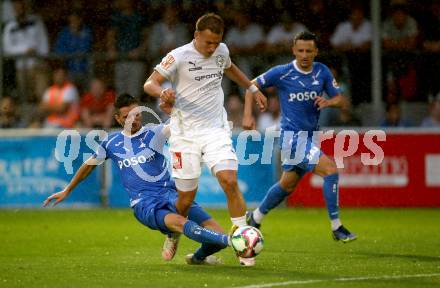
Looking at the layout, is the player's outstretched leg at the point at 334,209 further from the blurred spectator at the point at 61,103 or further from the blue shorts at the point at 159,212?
the blurred spectator at the point at 61,103

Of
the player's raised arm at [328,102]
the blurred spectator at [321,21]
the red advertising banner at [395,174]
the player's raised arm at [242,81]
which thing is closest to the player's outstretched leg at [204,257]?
the player's raised arm at [242,81]

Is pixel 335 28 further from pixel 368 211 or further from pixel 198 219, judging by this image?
pixel 198 219

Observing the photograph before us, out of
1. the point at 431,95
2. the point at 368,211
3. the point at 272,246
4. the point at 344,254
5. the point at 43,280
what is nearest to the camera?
the point at 43,280

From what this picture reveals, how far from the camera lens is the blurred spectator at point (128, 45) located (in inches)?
719

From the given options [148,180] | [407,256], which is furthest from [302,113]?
[148,180]

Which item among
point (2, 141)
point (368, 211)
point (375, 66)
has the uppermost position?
point (375, 66)

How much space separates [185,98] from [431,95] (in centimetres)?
931

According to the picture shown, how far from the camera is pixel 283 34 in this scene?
714 inches

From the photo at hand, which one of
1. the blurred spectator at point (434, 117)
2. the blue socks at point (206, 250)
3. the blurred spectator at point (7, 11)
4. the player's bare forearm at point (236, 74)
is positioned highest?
the blurred spectator at point (7, 11)

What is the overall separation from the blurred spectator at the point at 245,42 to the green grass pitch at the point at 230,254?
3.21 meters

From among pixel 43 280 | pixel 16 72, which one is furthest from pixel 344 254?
pixel 16 72

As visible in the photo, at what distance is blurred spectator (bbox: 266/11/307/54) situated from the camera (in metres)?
17.9

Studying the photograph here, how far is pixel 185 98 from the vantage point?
945 centimetres

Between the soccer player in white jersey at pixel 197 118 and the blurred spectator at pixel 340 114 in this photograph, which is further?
the blurred spectator at pixel 340 114
